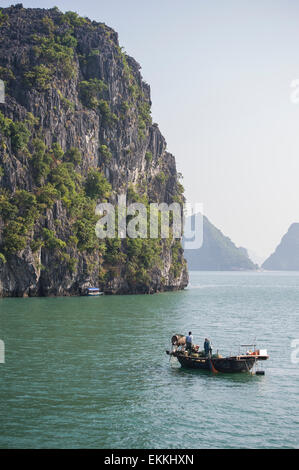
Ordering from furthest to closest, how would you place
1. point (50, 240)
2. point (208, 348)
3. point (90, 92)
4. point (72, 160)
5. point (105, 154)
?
point (90, 92)
point (105, 154)
point (72, 160)
point (50, 240)
point (208, 348)

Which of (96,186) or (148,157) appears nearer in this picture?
(96,186)

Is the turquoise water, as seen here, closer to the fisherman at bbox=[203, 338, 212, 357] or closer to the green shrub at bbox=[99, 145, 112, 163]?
the fisherman at bbox=[203, 338, 212, 357]

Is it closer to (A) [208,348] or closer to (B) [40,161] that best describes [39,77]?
(B) [40,161]

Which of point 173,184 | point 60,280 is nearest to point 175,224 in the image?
point 173,184

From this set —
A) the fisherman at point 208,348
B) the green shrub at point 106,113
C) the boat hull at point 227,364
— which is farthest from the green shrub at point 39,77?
the boat hull at point 227,364

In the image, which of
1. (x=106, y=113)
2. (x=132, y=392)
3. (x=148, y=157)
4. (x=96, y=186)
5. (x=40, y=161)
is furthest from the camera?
(x=148, y=157)

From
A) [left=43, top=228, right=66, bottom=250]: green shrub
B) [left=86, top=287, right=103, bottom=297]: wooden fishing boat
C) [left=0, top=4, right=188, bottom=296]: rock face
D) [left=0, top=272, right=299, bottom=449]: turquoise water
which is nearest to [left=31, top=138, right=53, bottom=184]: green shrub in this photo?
[left=0, top=4, right=188, bottom=296]: rock face

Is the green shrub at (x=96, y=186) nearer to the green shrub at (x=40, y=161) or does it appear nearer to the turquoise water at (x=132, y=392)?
the green shrub at (x=40, y=161)

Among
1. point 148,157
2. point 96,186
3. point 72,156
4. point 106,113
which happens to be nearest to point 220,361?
point 96,186

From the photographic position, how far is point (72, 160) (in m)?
83.2
